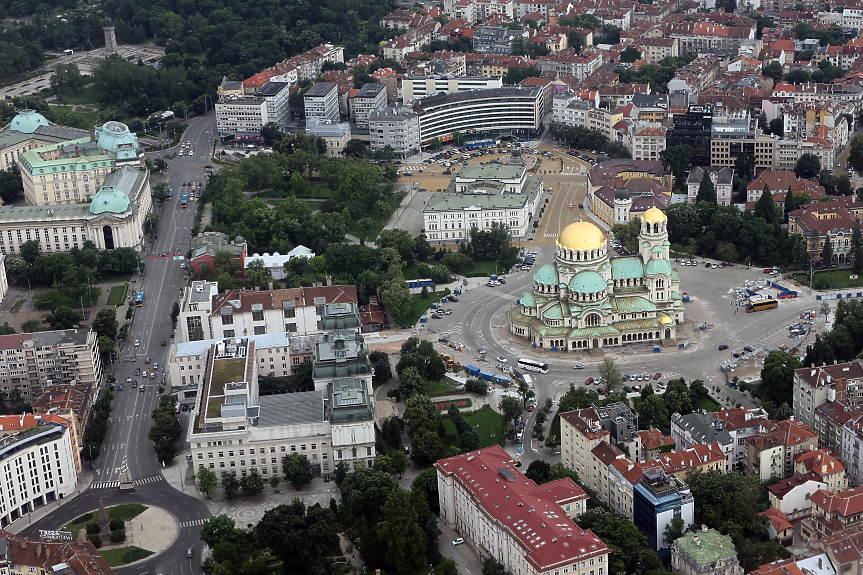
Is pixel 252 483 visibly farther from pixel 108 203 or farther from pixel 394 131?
pixel 394 131

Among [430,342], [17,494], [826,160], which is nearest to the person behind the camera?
[17,494]

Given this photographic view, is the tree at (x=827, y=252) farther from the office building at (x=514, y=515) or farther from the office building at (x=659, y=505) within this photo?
the office building at (x=514, y=515)

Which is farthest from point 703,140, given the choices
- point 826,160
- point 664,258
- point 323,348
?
point 323,348

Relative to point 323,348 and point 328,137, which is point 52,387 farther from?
point 328,137

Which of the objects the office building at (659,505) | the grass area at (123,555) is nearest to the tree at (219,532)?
the grass area at (123,555)

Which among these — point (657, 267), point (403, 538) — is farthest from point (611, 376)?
point (403, 538)

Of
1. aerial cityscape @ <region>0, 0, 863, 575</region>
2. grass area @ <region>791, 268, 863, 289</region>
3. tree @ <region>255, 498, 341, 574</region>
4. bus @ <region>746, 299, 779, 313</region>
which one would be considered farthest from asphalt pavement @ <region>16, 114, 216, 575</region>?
grass area @ <region>791, 268, 863, 289</region>

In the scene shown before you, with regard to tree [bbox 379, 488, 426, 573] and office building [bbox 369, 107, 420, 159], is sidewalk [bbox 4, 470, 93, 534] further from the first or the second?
office building [bbox 369, 107, 420, 159]
